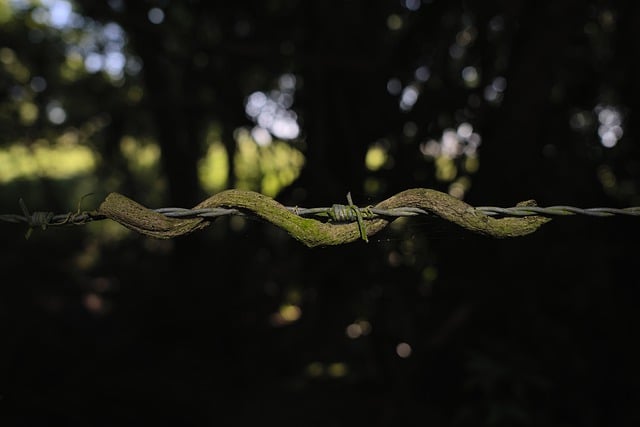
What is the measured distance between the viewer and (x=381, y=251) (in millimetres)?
3072

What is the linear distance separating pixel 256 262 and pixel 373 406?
1.81m

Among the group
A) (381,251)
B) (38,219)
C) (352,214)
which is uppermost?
(38,219)

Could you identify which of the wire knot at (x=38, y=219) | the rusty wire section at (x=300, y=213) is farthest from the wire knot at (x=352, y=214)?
the wire knot at (x=38, y=219)

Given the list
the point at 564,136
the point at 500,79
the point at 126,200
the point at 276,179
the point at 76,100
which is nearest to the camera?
the point at 126,200

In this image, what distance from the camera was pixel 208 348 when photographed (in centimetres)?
476

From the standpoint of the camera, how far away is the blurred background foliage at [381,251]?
3.16m

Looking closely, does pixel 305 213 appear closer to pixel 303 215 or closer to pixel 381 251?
pixel 303 215

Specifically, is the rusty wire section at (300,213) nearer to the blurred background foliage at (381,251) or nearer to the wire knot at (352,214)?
the wire knot at (352,214)

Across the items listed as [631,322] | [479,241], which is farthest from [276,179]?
[631,322]

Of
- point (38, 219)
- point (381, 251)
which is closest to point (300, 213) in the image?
point (38, 219)

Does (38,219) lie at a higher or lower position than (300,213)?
higher

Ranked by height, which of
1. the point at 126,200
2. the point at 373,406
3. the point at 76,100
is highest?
the point at 76,100

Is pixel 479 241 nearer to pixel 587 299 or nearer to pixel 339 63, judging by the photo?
pixel 587 299

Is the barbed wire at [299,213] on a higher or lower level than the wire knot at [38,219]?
lower
